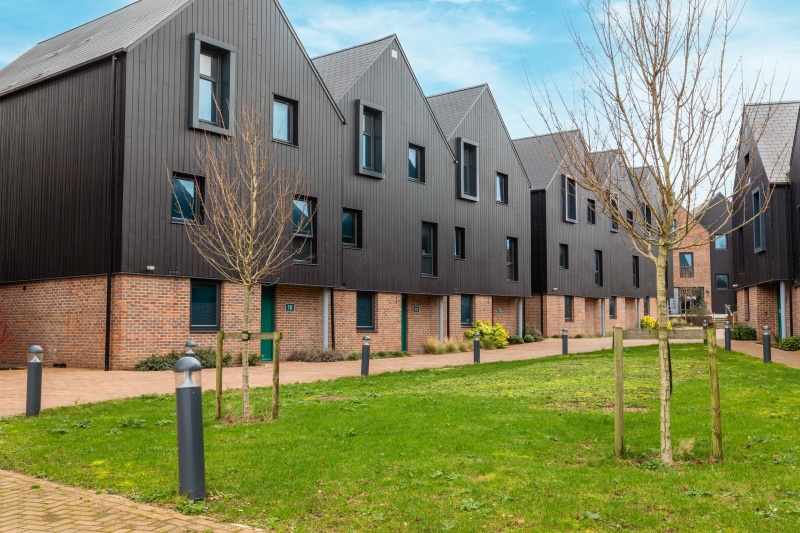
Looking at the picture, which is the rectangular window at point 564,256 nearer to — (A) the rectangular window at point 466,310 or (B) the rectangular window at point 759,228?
(A) the rectangular window at point 466,310

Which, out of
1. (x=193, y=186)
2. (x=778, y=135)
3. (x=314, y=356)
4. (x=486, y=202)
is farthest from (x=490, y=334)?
(x=193, y=186)

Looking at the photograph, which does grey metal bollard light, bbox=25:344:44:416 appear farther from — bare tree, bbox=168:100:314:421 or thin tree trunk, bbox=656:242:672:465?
thin tree trunk, bbox=656:242:672:465

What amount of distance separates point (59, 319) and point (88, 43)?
8375mm

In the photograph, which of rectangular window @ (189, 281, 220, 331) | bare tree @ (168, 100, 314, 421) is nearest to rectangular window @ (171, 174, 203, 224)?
bare tree @ (168, 100, 314, 421)

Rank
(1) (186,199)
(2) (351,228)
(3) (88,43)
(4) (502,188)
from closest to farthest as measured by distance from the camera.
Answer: (1) (186,199) → (3) (88,43) → (2) (351,228) → (4) (502,188)

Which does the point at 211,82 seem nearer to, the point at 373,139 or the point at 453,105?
the point at 373,139

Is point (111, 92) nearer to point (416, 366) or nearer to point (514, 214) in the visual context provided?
Result: point (416, 366)

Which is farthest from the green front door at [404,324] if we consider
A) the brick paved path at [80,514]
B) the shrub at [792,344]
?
the brick paved path at [80,514]

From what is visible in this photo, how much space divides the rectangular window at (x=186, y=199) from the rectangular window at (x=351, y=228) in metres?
6.09

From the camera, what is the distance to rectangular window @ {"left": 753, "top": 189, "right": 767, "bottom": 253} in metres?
28.5

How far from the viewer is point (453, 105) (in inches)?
1302

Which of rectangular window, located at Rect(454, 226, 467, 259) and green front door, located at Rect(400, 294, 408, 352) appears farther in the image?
rectangular window, located at Rect(454, 226, 467, 259)

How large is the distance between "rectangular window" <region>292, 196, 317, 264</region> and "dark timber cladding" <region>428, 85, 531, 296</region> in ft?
26.7

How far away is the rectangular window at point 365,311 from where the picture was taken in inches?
1021
